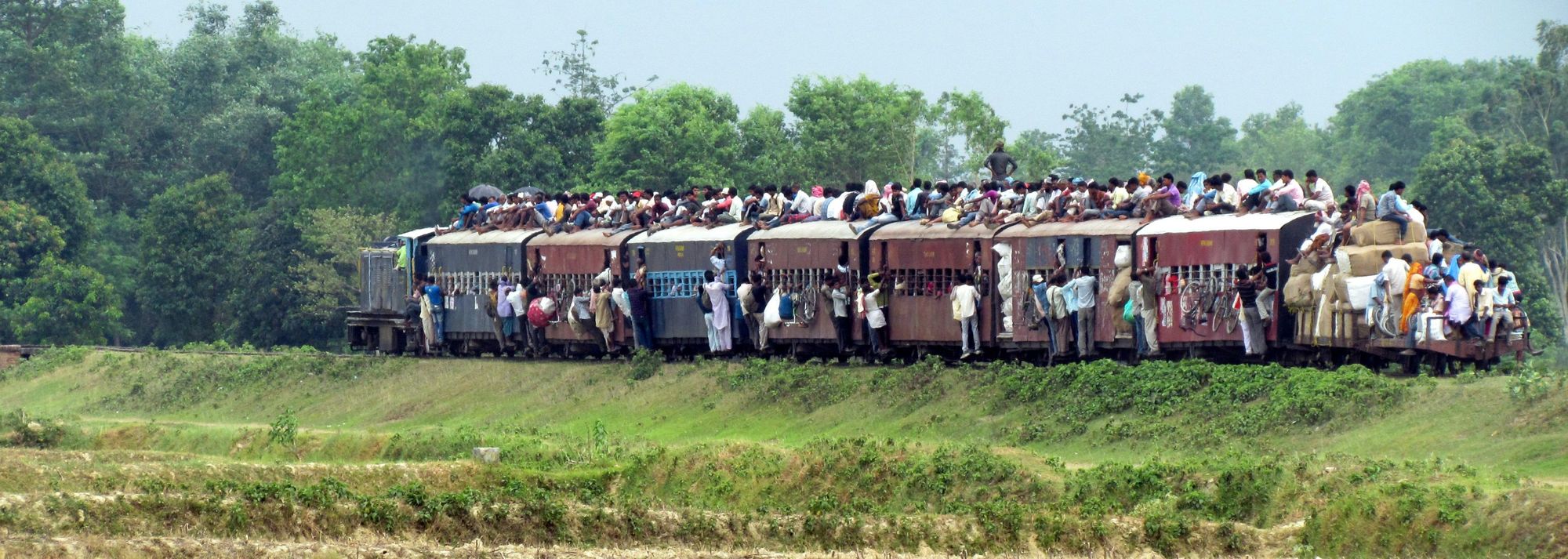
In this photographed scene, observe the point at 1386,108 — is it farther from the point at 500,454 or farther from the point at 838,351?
the point at 500,454

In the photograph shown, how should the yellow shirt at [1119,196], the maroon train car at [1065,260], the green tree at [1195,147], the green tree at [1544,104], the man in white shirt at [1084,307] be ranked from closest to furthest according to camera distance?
the maroon train car at [1065,260] < the man in white shirt at [1084,307] < the yellow shirt at [1119,196] < the green tree at [1544,104] < the green tree at [1195,147]

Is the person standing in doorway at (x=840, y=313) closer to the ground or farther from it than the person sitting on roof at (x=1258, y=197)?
closer to the ground

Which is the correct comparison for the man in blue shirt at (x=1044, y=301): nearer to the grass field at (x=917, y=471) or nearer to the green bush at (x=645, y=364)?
the grass field at (x=917, y=471)

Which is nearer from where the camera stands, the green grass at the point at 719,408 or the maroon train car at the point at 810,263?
the green grass at the point at 719,408

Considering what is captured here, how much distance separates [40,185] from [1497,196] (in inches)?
1939

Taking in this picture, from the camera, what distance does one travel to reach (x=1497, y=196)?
54156mm

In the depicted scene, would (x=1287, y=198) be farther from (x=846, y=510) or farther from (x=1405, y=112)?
(x=1405, y=112)

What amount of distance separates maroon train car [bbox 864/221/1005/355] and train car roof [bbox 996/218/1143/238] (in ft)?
1.76

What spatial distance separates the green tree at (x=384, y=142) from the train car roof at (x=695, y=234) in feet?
109

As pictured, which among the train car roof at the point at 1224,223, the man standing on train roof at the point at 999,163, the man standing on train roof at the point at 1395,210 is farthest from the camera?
the man standing on train roof at the point at 999,163

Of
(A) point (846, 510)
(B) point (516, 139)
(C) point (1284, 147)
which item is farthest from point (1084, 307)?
(C) point (1284, 147)

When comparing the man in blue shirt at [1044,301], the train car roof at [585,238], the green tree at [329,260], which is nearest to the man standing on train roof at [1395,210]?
the man in blue shirt at [1044,301]

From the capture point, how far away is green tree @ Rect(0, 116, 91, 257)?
71438 millimetres

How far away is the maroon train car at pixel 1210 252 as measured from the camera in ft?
89.5
